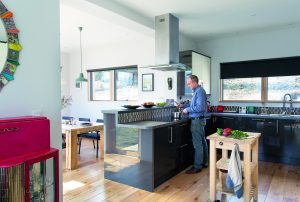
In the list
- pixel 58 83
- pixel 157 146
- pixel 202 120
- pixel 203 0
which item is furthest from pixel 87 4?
pixel 202 120

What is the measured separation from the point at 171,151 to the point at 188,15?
2.34 metres

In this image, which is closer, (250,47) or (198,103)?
(198,103)

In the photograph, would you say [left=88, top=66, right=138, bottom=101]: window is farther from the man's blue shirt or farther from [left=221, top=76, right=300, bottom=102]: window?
the man's blue shirt

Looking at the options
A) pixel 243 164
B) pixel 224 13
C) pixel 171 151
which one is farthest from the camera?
pixel 224 13

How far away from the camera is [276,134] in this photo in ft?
14.6

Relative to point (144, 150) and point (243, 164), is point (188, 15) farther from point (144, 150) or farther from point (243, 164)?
point (243, 164)

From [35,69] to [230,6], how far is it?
9.98ft

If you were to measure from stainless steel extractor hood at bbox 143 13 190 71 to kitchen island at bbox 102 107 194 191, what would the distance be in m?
0.96

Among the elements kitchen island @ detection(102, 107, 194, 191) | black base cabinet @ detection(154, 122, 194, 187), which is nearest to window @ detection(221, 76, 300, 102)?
black base cabinet @ detection(154, 122, 194, 187)

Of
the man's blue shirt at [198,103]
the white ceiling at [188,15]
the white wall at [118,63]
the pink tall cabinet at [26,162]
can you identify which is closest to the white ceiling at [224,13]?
the white ceiling at [188,15]

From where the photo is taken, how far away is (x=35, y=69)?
6.62 ft

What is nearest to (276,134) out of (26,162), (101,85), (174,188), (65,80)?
(174,188)

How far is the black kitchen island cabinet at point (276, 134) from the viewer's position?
4309mm

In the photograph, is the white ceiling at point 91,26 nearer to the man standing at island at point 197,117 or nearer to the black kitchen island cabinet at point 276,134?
the man standing at island at point 197,117
